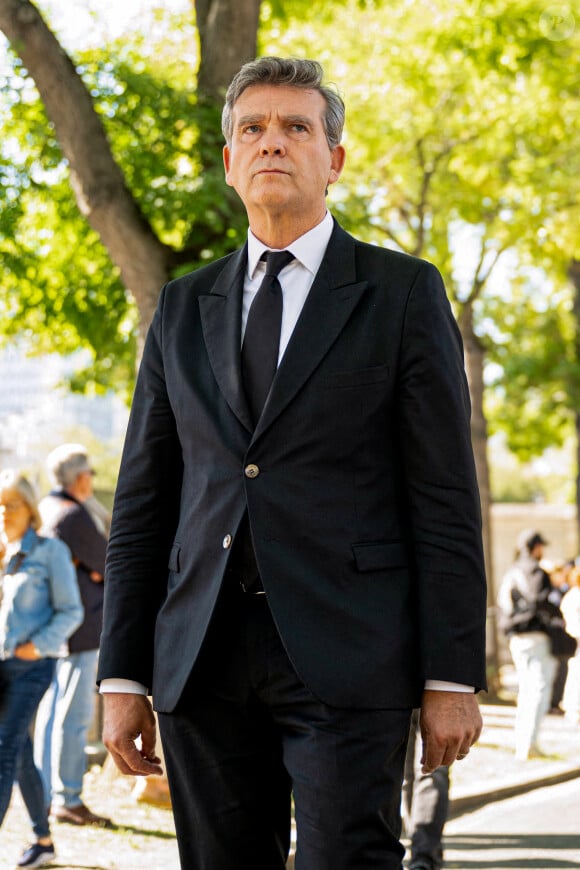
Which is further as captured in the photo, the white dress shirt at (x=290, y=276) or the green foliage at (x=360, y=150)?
the green foliage at (x=360, y=150)

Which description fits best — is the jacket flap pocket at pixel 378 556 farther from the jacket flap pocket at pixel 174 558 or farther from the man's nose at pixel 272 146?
the man's nose at pixel 272 146

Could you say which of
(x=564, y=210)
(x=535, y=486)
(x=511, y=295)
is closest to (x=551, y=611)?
(x=564, y=210)

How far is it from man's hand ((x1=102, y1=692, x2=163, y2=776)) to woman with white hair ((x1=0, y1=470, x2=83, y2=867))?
11.4 feet

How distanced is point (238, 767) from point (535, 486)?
286ft

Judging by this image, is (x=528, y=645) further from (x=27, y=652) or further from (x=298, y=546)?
(x=298, y=546)

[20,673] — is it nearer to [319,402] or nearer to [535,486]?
[319,402]

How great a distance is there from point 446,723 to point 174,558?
73 cm

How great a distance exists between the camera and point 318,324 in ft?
9.84

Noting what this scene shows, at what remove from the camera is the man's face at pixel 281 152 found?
123 inches

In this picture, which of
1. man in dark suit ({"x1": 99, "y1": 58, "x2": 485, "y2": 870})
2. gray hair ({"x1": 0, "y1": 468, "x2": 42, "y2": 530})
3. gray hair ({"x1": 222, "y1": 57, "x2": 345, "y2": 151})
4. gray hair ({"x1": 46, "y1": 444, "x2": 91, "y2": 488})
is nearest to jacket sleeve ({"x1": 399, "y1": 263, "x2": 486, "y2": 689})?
man in dark suit ({"x1": 99, "y1": 58, "x2": 485, "y2": 870})

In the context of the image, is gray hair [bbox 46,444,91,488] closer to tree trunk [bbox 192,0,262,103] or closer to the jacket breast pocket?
tree trunk [bbox 192,0,262,103]

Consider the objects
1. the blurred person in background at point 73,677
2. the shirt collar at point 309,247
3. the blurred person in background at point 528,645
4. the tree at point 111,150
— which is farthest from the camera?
the blurred person in background at point 528,645

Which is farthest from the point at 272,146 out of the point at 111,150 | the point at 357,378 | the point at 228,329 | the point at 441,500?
the point at 111,150

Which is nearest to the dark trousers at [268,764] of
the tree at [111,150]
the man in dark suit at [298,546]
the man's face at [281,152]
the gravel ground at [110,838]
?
the man in dark suit at [298,546]
